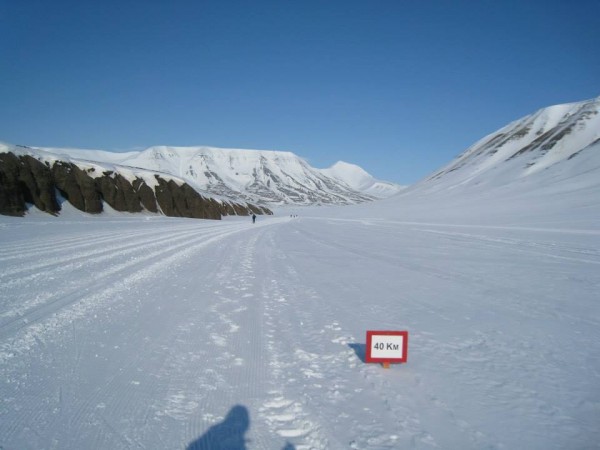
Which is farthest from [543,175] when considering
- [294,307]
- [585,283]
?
[294,307]

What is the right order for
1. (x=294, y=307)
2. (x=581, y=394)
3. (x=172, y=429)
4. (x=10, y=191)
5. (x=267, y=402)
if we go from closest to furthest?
1. (x=172, y=429)
2. (x=267, y=402)
3. (x=581, y=394)
4. (x=294, y=307)
5. (x=10, y=191)

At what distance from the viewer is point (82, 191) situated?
133ft

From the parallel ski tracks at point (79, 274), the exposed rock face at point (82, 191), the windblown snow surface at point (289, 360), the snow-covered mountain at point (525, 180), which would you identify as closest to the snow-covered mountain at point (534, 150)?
the snow-covered mountain at point (525, 180)

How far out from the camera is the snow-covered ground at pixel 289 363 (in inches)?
132

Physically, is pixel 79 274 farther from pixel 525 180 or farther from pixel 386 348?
pixel 525 180

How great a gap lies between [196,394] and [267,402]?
75 cm

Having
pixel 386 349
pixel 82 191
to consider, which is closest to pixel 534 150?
pixel 82 191

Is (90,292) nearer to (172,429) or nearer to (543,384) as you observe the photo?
(172,429)

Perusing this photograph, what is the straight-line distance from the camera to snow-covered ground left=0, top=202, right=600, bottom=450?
3.36 meters

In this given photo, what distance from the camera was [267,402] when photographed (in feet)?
12.4

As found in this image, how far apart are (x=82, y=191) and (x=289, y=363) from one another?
42997mm

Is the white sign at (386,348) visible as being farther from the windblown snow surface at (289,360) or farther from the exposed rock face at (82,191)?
the exposed rock face at (82,191)

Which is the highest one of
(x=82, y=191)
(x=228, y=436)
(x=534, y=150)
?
(x=534, y=150)

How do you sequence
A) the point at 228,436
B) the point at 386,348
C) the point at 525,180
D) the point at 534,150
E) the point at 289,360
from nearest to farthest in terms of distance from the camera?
the point at 228,436 → the point at 386,348 → the point at 289,360 → the point at 525,180 → the point at 534,150
